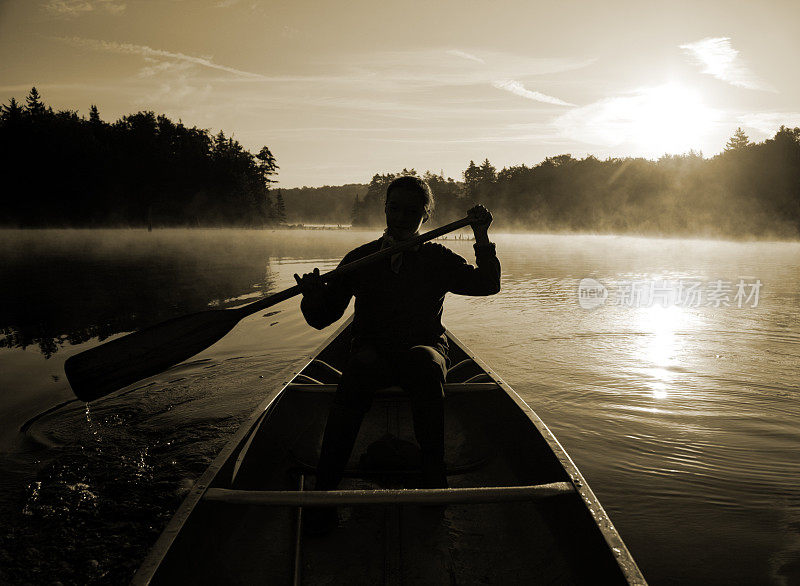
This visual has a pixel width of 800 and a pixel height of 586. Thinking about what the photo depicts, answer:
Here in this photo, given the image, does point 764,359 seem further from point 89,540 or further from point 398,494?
point 89,540

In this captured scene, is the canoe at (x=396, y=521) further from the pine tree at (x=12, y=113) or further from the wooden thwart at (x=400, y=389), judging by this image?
the pine tree at (x=12, y=113)

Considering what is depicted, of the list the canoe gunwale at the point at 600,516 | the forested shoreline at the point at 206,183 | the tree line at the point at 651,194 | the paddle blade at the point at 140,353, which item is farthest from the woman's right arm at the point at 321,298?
the forested shoreline at the point at 206,183

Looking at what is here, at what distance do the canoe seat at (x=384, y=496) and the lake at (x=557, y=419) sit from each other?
1204mm

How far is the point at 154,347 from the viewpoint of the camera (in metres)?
3.34

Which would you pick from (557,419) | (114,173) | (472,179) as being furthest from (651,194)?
(557,419)

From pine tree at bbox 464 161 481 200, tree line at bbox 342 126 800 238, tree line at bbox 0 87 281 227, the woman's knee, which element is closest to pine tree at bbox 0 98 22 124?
tree line at bbox 0 87 281 227

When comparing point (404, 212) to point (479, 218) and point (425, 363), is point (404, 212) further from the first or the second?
point (425, 363)

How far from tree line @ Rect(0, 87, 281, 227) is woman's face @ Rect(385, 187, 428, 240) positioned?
53619 mm

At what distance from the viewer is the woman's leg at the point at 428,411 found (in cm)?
227

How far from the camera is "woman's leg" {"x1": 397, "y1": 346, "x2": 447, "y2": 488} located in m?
2.27

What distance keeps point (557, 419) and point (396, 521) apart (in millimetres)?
2815

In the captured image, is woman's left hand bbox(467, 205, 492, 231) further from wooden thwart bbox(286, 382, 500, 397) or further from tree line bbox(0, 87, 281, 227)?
tree line bbox(0, 87, 281, 227)

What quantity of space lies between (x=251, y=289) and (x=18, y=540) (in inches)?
426

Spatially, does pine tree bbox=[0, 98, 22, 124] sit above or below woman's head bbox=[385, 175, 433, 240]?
above
